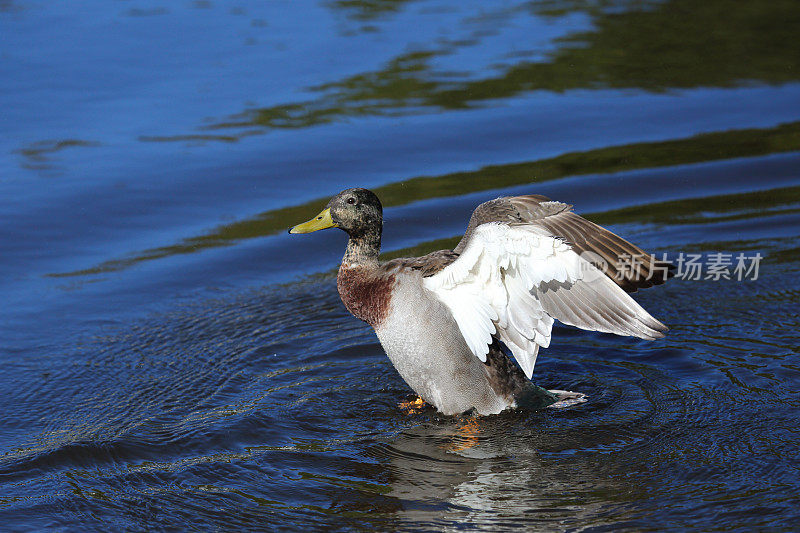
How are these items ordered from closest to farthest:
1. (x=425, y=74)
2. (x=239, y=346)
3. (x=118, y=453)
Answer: (x=118, y=453)
(x=239, y=346)
(x=425, y=74)

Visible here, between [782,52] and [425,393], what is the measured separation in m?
7.82

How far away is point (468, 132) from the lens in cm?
1018

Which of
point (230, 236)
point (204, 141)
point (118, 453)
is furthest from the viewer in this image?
point (204, 141)

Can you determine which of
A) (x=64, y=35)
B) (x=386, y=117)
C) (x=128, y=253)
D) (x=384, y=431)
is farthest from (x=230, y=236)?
(x=64, y=35)

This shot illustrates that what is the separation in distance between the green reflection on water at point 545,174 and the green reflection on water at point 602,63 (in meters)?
1.50

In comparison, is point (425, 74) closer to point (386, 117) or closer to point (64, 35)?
point (386, 117)

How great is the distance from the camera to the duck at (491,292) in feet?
17.8

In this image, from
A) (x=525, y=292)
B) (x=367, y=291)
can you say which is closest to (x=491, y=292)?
(x=525, y=292)

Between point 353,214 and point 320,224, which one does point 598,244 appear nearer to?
point 353,214

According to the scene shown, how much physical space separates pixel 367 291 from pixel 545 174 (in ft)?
11.9

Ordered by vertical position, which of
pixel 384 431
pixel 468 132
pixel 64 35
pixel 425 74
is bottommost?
pixel 384 431

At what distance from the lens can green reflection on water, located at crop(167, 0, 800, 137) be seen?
10.7 meters

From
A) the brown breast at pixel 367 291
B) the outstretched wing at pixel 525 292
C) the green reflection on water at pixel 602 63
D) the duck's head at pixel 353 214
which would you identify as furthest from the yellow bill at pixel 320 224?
the green reflection on water at pixel 602 63

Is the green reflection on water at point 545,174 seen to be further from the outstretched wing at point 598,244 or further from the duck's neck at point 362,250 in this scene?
the outstretched wing at point 598,244
